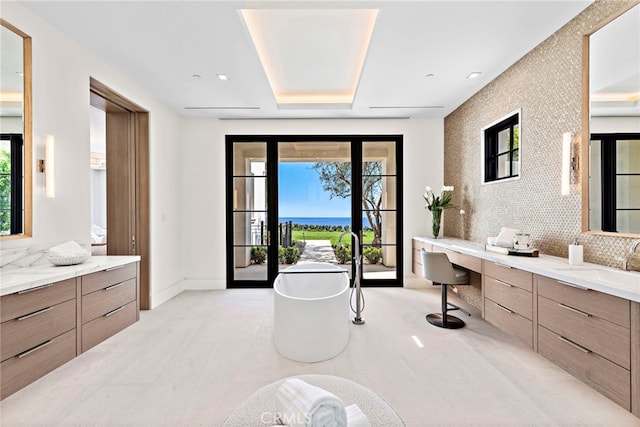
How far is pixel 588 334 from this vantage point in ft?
5.34

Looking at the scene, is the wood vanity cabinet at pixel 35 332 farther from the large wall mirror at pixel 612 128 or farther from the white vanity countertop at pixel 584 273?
the large wall mirror at pixel 612 128

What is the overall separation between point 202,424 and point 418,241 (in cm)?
351

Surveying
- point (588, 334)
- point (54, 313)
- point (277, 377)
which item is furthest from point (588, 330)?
point (54, 313)

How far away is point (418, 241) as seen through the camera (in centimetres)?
432

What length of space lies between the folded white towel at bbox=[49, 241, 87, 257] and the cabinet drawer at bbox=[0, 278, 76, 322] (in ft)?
0.92

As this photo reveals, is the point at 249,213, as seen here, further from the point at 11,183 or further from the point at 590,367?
the point at 590,367

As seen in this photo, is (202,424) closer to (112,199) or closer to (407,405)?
(407,405)

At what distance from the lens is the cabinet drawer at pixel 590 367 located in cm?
145

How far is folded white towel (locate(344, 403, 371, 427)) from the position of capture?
1.00 m

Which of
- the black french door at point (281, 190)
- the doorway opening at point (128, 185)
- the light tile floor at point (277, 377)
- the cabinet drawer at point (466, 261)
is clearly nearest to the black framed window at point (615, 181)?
the cabinet drawer at point (466, 261)

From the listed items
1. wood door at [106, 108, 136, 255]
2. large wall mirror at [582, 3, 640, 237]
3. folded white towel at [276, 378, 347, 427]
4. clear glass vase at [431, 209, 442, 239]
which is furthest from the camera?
clear glass vase at [431, 209, 442, 239]

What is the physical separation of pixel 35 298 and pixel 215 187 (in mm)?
2975

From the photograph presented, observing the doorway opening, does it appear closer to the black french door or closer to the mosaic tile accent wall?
the black french door

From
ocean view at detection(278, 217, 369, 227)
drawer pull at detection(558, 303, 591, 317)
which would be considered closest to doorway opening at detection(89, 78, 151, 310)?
ocean view at detection(278, 217, 369, 227)
